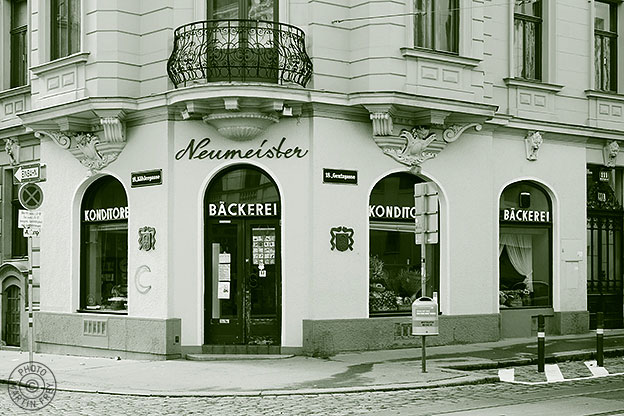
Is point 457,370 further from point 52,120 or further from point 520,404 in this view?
point 52,120

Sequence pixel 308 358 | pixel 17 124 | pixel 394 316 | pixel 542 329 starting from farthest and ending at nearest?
pixel 17 124
pixel 394 316
pixel 308 358
pixel 542 329

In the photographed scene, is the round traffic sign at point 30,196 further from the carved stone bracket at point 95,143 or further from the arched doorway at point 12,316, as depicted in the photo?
the arched doorway at point 12,316

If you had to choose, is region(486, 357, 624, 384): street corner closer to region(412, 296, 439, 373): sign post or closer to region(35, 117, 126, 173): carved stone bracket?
region(412, 296, 439, 373): sign post

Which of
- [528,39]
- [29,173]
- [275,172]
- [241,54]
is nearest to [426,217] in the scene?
[275,172]

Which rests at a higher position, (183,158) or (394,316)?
(183,158)

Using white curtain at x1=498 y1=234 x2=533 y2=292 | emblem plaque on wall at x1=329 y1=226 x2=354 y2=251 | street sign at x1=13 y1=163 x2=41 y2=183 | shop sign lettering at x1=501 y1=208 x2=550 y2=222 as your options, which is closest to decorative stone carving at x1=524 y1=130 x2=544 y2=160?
shop sign lettering at x1=501 y1=208 x2=550 y2=222

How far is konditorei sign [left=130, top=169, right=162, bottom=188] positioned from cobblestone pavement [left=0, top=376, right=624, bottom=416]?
16.4ft

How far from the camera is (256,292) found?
60.4 feet

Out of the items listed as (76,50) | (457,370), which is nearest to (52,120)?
(76,50)

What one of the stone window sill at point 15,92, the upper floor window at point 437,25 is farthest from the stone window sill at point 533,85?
the stone window sill at point 15,92

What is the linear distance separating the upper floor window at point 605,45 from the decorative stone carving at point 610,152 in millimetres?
1440

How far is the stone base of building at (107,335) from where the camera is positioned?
59.6 feet

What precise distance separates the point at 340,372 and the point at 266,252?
3347 millimetres

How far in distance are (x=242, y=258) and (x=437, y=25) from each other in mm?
6105
